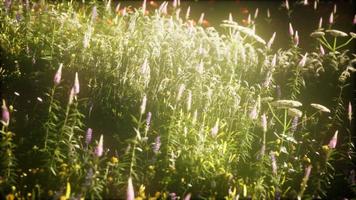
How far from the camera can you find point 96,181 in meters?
3.58

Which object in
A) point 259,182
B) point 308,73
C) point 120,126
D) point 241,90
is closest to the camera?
point 259,182

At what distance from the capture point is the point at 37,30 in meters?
5.55

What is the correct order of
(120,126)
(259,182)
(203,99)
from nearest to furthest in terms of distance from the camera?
(259,182) → (120,126) → (203,99)

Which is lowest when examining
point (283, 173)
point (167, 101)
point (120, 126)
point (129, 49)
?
point (283, 173)

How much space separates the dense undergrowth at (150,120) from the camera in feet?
12.7

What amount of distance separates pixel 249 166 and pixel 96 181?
1.73 meters

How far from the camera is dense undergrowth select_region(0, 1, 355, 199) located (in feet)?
12.7

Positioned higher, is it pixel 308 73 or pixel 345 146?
pixel 308 73

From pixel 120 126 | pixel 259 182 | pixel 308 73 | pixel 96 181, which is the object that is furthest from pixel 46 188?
pixel 308 73

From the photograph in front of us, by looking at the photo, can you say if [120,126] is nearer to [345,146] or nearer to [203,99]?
[203,99]

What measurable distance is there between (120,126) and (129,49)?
1116 mm

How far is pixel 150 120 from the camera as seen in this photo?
482 cm

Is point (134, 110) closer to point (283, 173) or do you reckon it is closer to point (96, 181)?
point (96, 181)

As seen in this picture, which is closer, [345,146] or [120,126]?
[120,126]
